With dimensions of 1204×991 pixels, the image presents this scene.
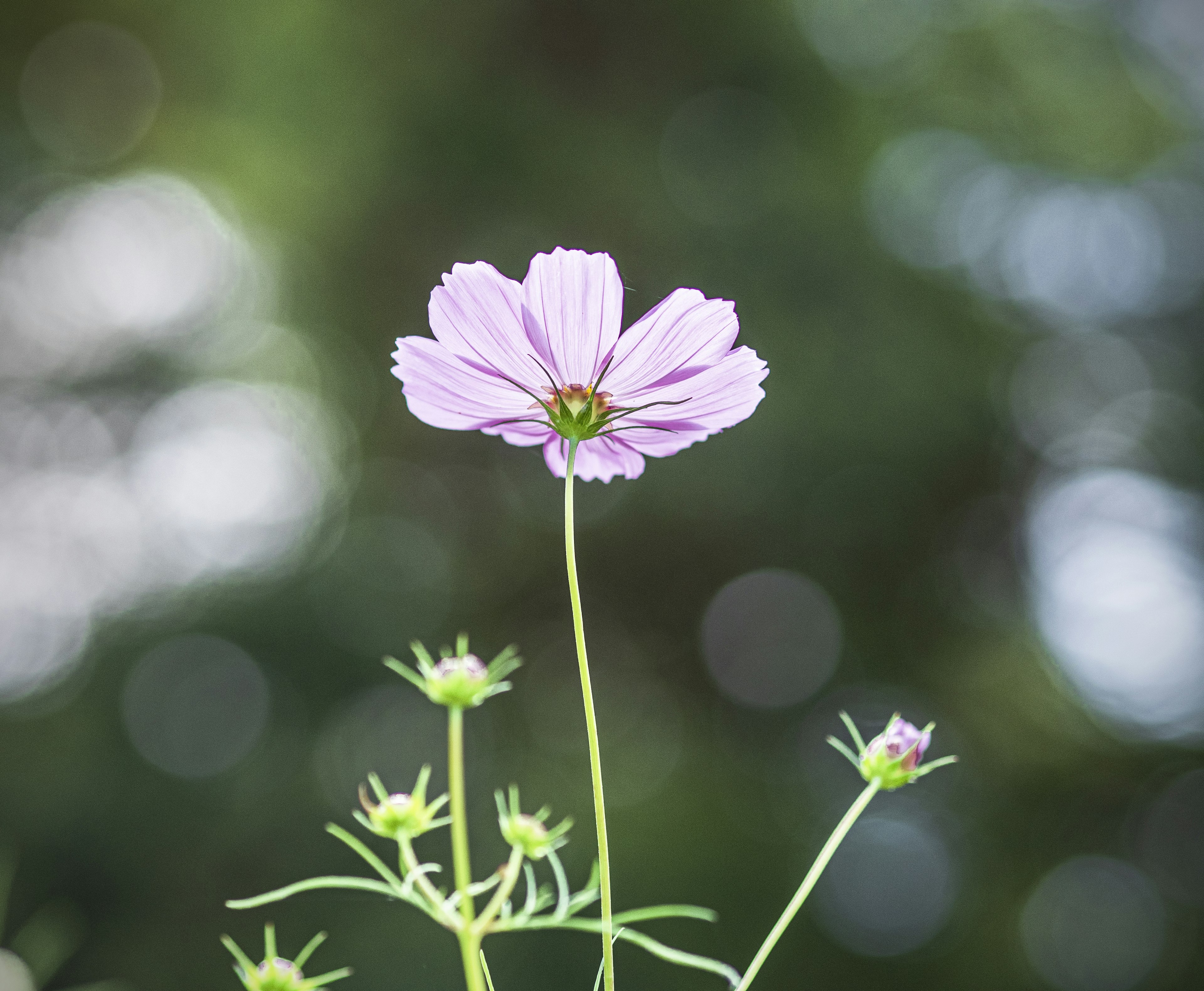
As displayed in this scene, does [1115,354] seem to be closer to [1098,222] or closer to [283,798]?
[1098,222]

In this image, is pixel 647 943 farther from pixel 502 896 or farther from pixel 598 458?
pixel 598 458

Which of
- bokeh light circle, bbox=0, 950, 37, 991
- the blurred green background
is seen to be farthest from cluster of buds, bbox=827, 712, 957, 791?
the blurred green background

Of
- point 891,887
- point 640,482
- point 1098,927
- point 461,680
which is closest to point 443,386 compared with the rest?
point 461,680

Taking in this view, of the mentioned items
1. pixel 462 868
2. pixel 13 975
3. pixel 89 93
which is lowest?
pixel 13 975


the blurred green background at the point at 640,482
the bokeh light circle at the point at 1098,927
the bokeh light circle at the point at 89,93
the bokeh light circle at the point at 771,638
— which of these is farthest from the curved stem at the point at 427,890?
the bokeh light circle at the point at 89,93

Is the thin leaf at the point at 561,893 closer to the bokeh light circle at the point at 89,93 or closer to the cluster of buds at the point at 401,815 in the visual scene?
the cluster of buds at the point at 401,815

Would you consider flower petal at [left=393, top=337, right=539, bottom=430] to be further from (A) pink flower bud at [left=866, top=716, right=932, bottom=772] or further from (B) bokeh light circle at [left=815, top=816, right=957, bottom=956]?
(B) bokeh light circle at [left=815, top=816, right=957, bottom=956]
